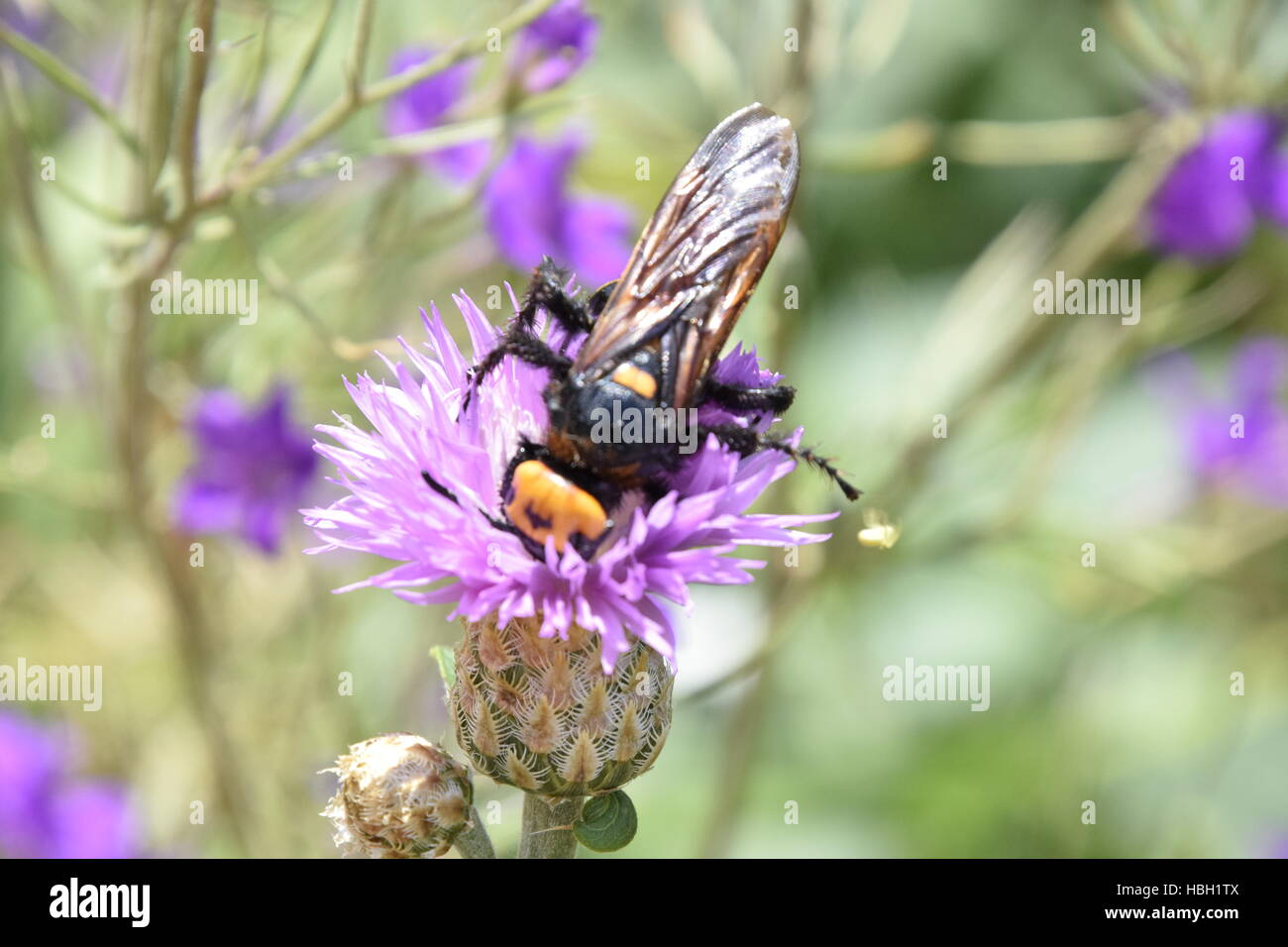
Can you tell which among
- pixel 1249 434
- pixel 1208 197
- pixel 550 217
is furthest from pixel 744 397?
pixel 1249 434

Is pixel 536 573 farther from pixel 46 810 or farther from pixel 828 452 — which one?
pixel 46 810

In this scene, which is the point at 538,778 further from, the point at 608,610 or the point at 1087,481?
the point at 1087,481

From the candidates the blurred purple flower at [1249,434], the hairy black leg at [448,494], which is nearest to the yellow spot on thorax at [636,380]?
the hairy black leg at [448,494]

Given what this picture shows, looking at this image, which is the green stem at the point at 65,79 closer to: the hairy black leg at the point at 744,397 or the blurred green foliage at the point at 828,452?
the blurred green foliage at the point at 828,452

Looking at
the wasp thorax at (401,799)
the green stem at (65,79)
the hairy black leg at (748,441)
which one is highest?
the green stem at (65,79)

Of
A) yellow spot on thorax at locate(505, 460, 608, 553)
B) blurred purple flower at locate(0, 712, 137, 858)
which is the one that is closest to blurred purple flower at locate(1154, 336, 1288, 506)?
yellow spot on thorax at locate(505, 460, 608, 553)

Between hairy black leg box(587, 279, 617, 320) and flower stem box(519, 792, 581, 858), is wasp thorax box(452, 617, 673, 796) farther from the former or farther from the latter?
hairy black leg box(587, 279, 617, 320)

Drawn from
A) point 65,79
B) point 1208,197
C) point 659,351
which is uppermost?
point 1208,197
